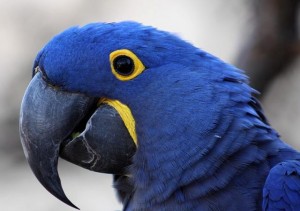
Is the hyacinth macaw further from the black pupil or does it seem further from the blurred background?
the blurred background

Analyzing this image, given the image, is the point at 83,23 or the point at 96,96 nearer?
the point at 96,96

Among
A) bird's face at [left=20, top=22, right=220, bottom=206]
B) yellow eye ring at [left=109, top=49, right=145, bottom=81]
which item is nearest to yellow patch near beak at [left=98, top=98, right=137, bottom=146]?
bird's face at [left=20, top=22, right=220, bottom=206]

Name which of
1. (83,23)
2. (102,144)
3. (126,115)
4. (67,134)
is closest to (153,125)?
(126,115)

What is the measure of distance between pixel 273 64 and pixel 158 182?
5.51 ft

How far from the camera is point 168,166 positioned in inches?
95.6

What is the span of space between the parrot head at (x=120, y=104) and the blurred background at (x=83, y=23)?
140 centimetres

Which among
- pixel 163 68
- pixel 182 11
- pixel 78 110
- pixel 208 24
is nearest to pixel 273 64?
pixel 163 68

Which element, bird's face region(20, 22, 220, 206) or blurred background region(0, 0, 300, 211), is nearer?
bird's face region(20, 22, 220, 206)

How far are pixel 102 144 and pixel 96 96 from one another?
0.68ft

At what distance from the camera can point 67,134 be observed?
8.07 ft

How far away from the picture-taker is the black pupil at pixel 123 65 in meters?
2.53

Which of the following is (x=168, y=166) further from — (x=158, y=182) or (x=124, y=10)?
(x=124, y=10)

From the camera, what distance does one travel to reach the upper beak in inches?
96.0

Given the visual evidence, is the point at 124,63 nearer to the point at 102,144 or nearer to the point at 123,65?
the point at 123,65
